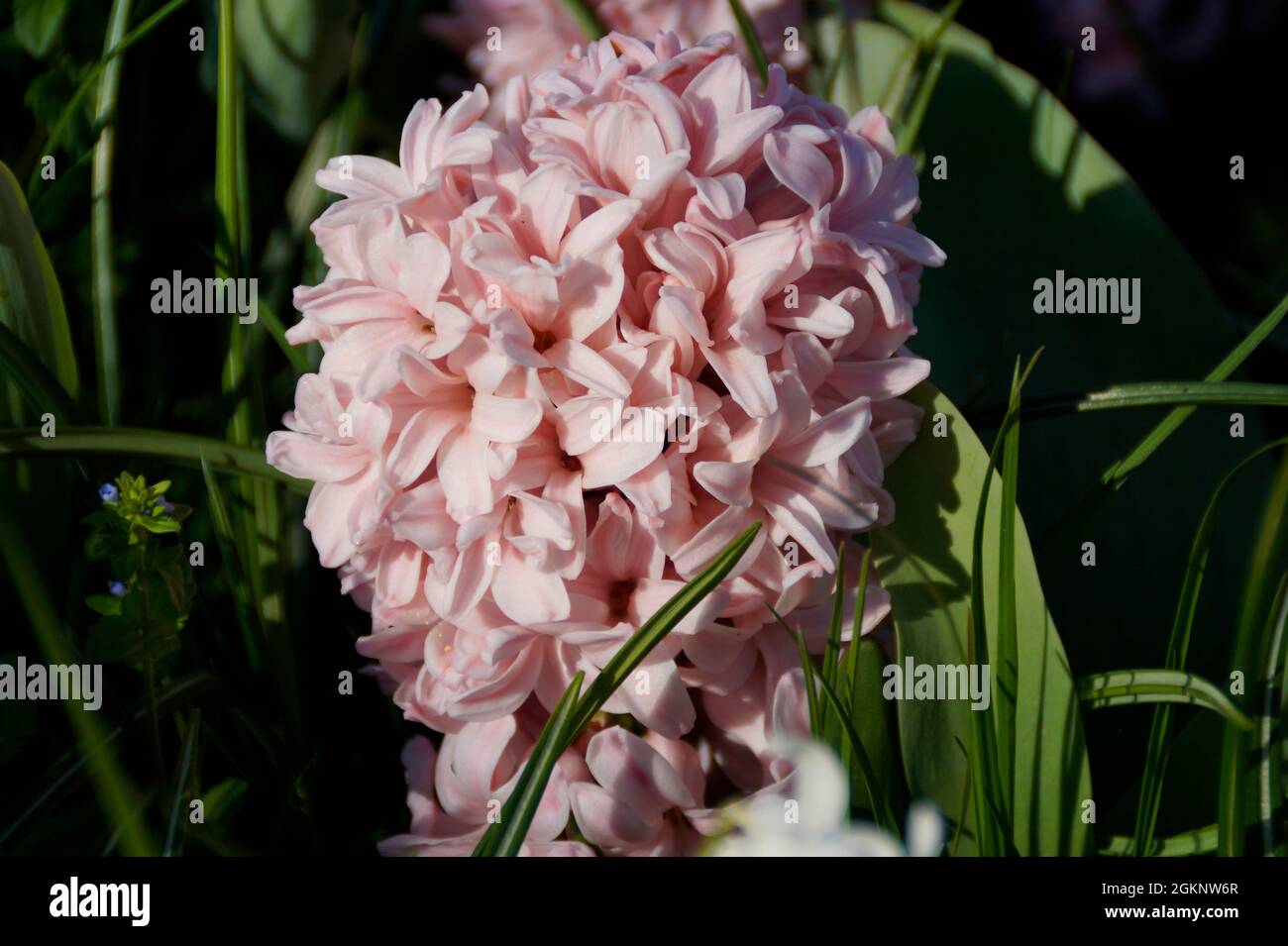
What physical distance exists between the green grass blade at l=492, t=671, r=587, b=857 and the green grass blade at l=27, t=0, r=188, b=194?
0.31m

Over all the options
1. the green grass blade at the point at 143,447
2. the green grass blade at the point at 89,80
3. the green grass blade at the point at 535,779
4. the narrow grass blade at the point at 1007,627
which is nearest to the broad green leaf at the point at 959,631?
the narrow grass blade at the point at 1007,627

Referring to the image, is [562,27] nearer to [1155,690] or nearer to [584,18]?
[584,18]

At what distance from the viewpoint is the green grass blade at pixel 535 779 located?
38cm

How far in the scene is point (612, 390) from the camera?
35 cm

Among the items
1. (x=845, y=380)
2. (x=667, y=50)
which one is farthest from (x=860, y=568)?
(x=667, y=50)

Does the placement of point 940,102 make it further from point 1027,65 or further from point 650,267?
point 650,267

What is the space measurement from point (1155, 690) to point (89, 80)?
18.3 inches

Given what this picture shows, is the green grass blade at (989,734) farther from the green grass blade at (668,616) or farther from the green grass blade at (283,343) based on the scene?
the green grass blade at (283,343)

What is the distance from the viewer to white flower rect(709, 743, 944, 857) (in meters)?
0.39

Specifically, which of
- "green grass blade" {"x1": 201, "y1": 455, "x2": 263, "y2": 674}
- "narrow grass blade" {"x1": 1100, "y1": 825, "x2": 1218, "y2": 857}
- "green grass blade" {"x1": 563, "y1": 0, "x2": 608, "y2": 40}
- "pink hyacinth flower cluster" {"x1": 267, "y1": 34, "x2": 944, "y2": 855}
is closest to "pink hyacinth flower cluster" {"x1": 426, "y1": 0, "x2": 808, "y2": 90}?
"green grass blade" {"x1": 563, "y1": 0, "x2": 608, "y2": 40}

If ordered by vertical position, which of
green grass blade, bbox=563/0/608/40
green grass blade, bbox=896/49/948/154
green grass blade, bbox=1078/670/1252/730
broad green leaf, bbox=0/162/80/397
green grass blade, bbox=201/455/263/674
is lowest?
green grass blade, bbox=1078/670/1252/730

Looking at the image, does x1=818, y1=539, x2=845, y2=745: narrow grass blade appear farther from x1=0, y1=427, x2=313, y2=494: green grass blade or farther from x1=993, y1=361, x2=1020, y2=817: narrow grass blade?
x1=0, y1=427, x2=313, y2=494: green grass blade

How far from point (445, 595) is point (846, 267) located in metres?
0.16

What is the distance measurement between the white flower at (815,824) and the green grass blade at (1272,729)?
0.36 ft
